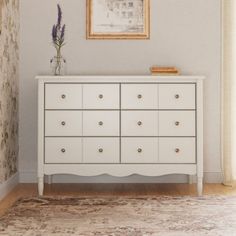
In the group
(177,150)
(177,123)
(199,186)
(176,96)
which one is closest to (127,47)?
(176,96)

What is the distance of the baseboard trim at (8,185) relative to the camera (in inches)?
141

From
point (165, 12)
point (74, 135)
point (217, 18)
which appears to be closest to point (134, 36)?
point (165, 12)

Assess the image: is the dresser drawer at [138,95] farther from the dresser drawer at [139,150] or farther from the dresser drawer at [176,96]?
the dresser drawer at [139,150]

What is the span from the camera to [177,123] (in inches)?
142

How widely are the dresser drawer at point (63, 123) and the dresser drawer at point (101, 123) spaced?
50mm

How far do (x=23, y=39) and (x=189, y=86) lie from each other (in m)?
1.50

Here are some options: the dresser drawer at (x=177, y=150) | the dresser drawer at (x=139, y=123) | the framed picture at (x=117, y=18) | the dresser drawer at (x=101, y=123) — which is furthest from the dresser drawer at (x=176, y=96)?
the framed picture at (x=117, y=18)

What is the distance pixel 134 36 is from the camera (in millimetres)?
4215

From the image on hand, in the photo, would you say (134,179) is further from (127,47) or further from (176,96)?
(127,47)

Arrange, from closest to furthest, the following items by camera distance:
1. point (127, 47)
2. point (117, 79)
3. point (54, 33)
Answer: point (117, 79) → point (54, 33) → point (127, 47)

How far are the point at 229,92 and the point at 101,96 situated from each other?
1.15 meters

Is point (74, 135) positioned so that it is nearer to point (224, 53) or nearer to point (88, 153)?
point (88, 153)

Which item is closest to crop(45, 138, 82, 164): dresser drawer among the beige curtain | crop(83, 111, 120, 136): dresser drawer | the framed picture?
crop(83, 111, 120, 136): dresser drawer

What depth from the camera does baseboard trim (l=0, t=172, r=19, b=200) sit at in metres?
3.58
